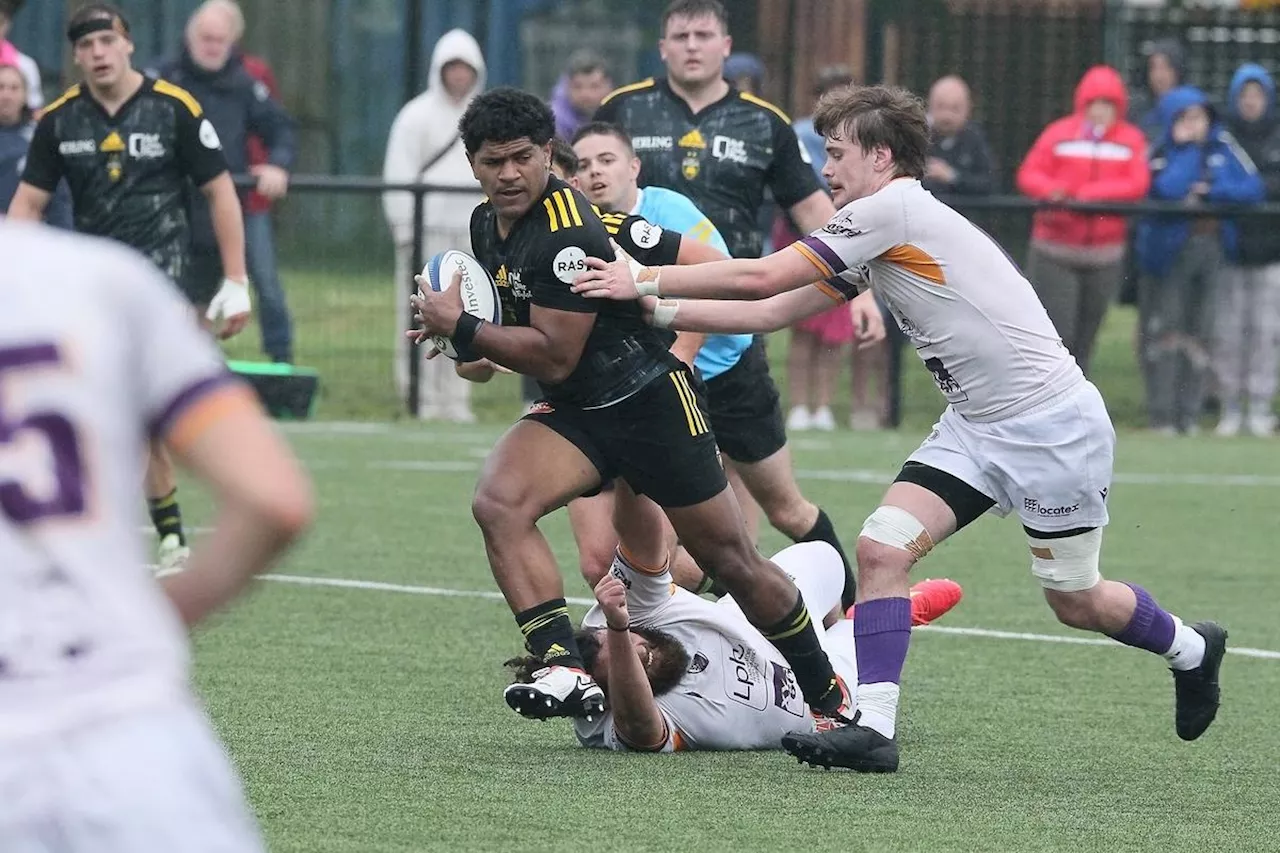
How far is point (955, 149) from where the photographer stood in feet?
47.9

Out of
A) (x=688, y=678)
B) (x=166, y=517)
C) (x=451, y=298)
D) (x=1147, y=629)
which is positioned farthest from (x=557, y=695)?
(x=166, y=517)

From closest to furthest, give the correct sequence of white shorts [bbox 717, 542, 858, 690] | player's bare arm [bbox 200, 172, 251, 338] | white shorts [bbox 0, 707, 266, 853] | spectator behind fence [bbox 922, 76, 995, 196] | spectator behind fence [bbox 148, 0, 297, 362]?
white shorts [bbox 0, 707, 266, 853] < white shorts [bbox 717, 542, 858, 690] < player's bare arm [bbox 200, 172, 251, 338] < spectator behind fence [bbox 148, 0, 297, 362] < spectator behind fence [bbox 922, 76, 995, 196]

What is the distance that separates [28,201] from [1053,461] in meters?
4.25

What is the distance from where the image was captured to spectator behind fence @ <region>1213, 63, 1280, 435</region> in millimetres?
14688

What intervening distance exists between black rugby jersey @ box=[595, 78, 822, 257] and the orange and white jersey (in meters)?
2.39

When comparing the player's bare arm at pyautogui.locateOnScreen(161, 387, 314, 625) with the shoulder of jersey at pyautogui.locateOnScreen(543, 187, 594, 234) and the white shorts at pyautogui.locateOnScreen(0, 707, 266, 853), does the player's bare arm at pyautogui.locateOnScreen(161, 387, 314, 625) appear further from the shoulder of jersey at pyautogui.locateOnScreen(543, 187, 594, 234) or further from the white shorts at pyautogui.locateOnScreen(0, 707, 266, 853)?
the shoulder of jersey at pyautogui.locateOnScreen(543, 187, 594, 234)

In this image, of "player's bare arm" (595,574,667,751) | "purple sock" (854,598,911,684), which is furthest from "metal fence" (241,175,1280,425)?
"purple sock" (854,598,911,684)

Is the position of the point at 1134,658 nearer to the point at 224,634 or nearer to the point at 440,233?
the point at 224,634

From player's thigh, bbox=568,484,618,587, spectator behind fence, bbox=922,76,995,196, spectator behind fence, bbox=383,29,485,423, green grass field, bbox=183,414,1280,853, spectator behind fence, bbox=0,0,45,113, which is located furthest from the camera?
spectator behind fence, bbox=922,76,995,196

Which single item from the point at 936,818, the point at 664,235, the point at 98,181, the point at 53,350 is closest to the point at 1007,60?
the point at 98,181

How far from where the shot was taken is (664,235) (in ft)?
20.7

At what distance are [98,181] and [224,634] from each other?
1.96 metres

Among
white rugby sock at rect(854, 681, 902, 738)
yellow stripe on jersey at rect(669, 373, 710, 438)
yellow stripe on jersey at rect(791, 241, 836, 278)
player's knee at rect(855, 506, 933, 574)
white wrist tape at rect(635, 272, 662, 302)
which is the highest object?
yellow stripe on jersey at rect(791, 241, 836, 278)

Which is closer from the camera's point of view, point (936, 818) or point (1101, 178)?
point (936, 818)
